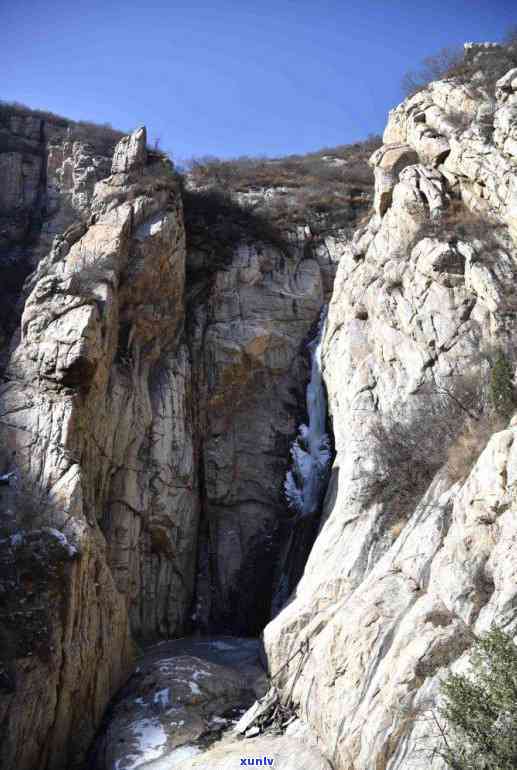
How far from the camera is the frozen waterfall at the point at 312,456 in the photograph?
80.0 feet

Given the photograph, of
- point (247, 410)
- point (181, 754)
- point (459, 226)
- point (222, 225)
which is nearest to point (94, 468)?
point (247, 410)

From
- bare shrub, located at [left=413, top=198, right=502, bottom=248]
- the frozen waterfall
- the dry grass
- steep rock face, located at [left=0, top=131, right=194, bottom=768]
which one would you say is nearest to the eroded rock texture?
steep rock face, located at [left=0, top=131, right=194, bottom=768]

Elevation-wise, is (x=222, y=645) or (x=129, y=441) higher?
(x=129, y=441)

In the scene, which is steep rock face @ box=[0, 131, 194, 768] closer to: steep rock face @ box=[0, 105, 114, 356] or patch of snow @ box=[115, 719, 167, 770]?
patch of snow @ box=[115, 719, 167, 770]

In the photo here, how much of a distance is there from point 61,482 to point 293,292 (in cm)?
1538

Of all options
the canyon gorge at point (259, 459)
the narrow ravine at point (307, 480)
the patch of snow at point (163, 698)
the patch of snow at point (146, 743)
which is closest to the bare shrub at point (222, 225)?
the canyon gorge at point (259, 459)

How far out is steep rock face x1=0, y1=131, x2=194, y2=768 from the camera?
15555 millimetres

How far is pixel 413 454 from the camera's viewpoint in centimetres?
1759

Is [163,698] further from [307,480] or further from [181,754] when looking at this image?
[307,480]

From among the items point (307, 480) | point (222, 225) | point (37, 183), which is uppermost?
point (37, 183)

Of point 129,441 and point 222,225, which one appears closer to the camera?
point 129,441

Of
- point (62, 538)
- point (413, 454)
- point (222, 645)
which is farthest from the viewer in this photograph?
point (222, 645)

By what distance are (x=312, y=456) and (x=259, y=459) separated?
2053 mm

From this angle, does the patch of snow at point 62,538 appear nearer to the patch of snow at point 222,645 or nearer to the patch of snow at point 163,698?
the patch of snow at point 163,698
